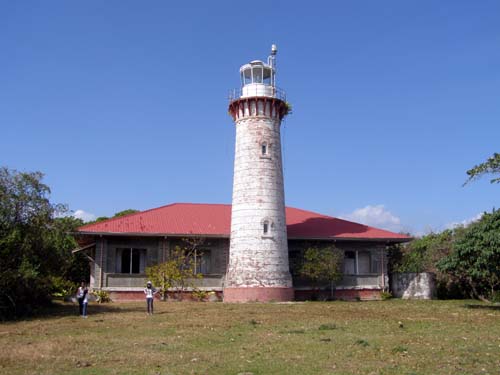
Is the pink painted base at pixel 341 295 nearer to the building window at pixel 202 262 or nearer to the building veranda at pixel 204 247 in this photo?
the building veranda at pixel 204 247

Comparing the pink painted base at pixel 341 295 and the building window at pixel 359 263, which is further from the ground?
the building window at pixel 359 263

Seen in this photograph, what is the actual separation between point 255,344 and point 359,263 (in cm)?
2042

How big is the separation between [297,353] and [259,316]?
26.4ft

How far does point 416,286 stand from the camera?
31.2 metres

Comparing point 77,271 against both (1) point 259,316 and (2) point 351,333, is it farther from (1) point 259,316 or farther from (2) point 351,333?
(2) point 351,333

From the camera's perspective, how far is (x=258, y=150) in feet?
93.1

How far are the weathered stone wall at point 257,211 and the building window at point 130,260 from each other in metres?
4.68

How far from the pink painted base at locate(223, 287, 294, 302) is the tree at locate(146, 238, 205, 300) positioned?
2.54 m

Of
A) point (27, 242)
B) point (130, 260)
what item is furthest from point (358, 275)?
point (27, 242)

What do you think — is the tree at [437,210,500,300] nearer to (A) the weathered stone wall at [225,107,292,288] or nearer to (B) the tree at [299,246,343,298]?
(B) the tree at [299,246,343,298]

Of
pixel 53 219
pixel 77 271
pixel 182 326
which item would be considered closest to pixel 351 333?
pixel 182 326

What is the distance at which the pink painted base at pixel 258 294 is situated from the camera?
27406mm

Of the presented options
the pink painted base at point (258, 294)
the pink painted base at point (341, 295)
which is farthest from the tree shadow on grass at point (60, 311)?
the pink painted base at point (341, 295)

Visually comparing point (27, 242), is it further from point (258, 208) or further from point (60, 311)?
point (258, 208)
